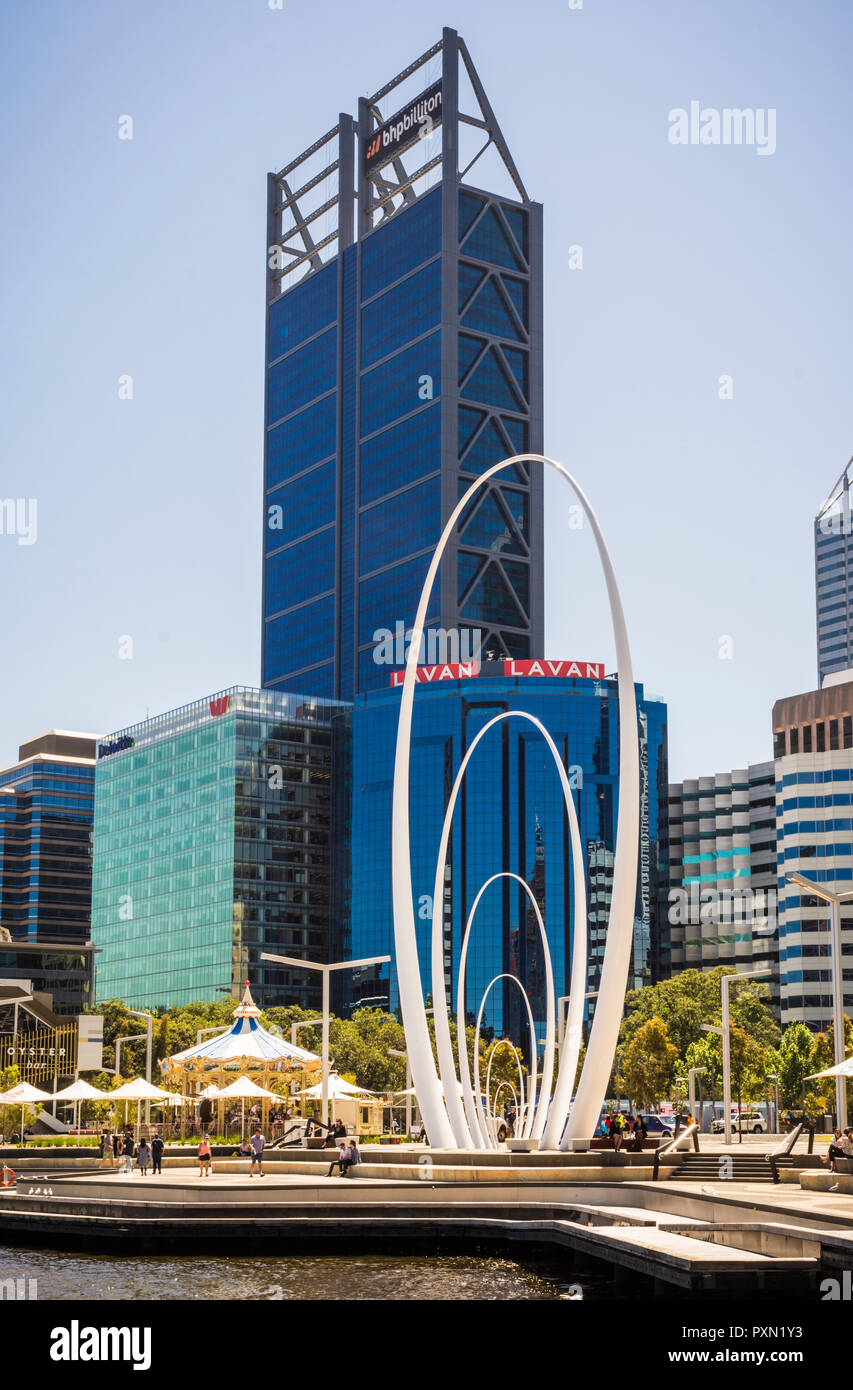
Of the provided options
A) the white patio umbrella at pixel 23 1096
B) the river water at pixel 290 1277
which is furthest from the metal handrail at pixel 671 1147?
the white patio umbrella at pixel 23 1096

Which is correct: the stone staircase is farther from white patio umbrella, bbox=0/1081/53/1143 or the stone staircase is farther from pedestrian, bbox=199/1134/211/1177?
white patio umbrella, bbox=0/1081/53/1143

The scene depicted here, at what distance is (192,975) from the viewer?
18150 cm

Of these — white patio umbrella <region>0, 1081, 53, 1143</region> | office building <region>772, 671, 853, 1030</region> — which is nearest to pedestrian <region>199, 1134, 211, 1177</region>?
white patio umbrella <region>0, 1081, 53, 1143</region>

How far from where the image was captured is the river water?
92.3 ft

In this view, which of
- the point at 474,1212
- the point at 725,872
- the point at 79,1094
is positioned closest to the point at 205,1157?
the point at 474,1212

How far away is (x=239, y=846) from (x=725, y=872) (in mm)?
56030

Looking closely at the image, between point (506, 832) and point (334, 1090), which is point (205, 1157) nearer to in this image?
point (334, 1090)

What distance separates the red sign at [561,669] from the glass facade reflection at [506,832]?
0.95 meters

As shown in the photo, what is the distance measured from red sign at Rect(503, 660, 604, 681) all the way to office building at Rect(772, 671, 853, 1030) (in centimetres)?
2421

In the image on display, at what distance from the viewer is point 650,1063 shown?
330ft

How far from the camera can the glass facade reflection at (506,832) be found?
164 meters
